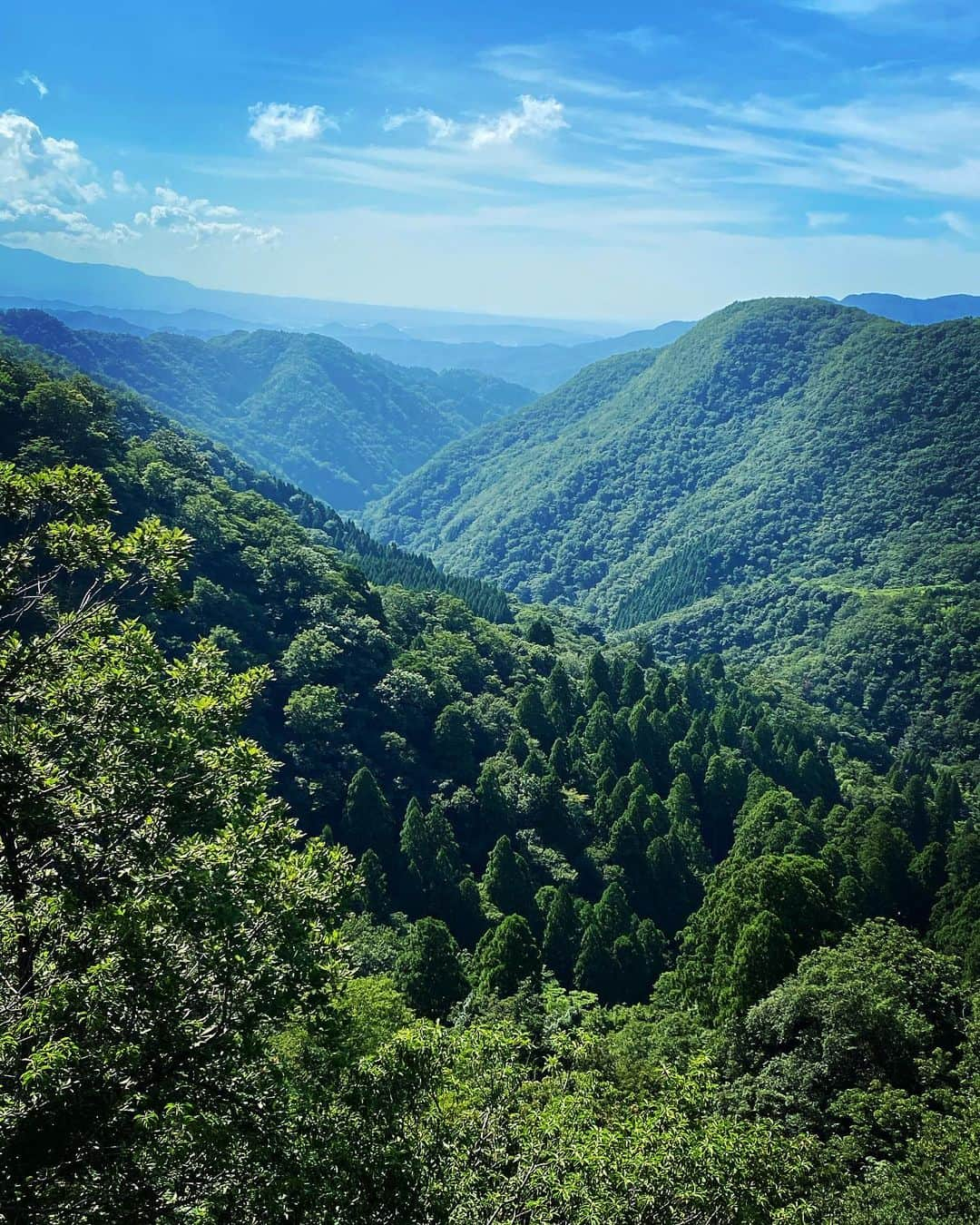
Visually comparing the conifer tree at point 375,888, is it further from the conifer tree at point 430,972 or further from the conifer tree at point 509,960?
the conifer tree at point 509,960

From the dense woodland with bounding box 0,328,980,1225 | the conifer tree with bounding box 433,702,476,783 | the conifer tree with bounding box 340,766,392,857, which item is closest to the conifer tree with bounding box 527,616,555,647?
the dense woodland with bounding box 0,328,980,1225

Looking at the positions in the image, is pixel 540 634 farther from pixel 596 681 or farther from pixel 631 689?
pixel 631 689

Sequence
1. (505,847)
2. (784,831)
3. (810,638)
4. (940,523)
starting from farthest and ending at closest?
(940,523) < (810,638) < (784,831) < (505,847)

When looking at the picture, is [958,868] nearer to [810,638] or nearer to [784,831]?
[784,831]

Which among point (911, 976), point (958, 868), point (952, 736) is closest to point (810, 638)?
point (952, 736)

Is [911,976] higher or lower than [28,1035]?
lower

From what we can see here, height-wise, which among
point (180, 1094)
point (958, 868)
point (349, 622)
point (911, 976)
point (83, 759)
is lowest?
point (958, 868)

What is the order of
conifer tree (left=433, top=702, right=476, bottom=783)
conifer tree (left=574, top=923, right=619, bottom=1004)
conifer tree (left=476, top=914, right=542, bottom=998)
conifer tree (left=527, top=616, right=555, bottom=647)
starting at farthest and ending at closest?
conifer tree (left=527, top=616, right=555, bottom=647), conifer tree (left=433, top=702, right=476, bottom=783), conifer tree (left=574, top=923, right=619, bottom=1004), conifer tree (left=476, top=914, right=542, bottom=998)

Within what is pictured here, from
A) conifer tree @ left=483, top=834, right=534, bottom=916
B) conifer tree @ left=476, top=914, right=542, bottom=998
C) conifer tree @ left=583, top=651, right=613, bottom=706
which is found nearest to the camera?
conifer tree @ left=476, top=914, right=542, bottom=998

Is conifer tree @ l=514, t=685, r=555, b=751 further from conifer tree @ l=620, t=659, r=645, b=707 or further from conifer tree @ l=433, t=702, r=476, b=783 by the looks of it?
conifer tree @ l=620, t=659, r=645, b=707
